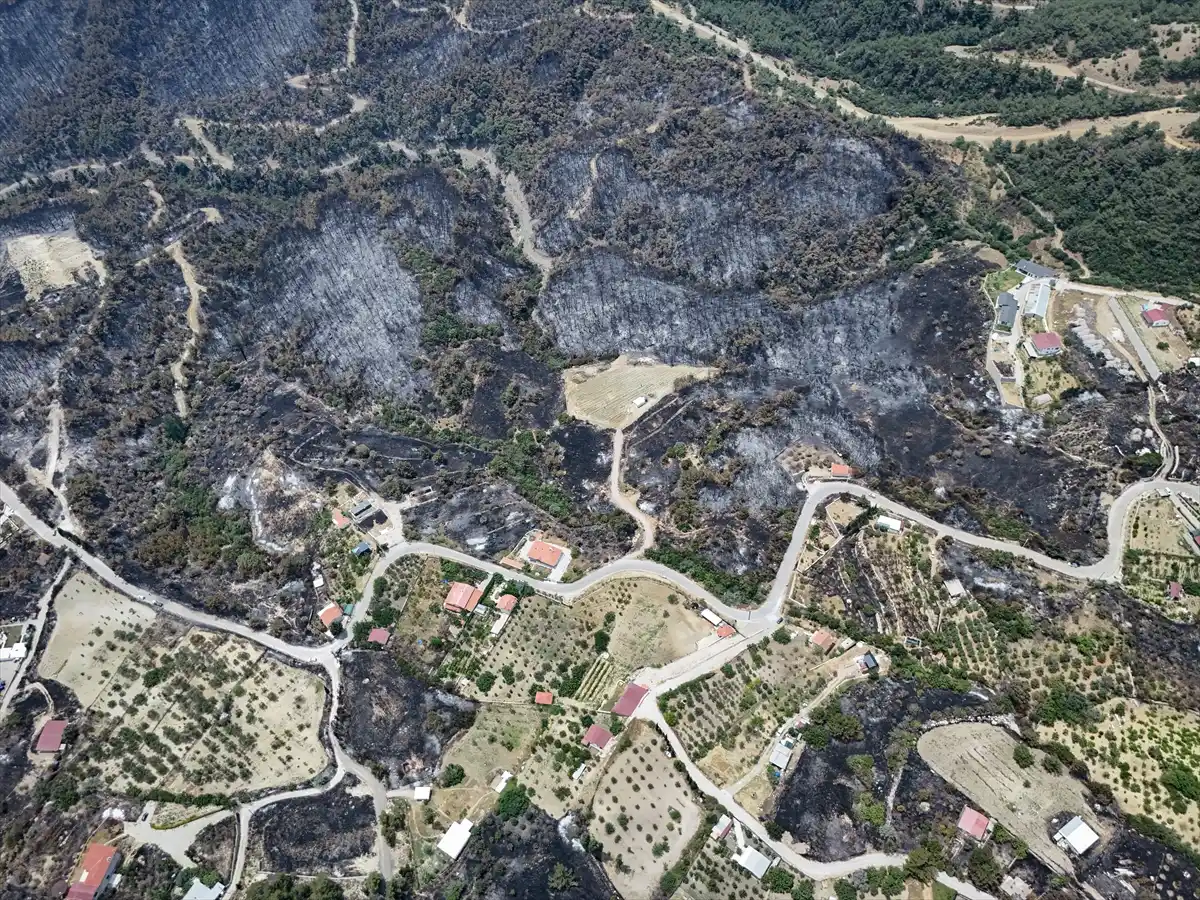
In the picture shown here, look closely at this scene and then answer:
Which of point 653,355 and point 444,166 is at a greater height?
point 444,166

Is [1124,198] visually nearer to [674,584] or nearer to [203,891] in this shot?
[674,584]

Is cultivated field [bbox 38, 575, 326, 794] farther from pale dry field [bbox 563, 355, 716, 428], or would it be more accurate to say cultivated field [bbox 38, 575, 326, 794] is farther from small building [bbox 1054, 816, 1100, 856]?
small building [bbox 1054, 816, 1100, 856]

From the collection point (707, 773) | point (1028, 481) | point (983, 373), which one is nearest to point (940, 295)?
point (983, 373)

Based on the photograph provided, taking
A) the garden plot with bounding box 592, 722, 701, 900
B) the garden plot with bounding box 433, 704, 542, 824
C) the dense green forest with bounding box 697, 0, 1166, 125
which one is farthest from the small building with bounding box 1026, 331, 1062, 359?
the garden plot with bounding box 433, 704, 542, 824

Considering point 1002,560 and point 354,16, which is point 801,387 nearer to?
point 1002,560

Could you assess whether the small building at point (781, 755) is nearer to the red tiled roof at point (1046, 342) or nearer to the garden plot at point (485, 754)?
the garden plot at point (485, 754)

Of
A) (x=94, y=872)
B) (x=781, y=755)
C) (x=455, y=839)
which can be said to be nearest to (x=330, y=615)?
(x=455, y=839)
